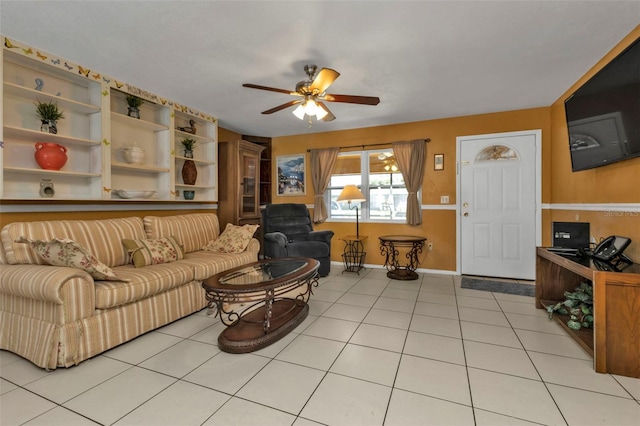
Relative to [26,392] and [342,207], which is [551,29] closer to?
[342,207]

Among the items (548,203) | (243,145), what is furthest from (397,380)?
(243,145)

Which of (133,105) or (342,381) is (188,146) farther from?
(342,381)

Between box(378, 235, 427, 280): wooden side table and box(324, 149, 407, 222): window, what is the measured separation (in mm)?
480

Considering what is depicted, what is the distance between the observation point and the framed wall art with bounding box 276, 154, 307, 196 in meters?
5.27

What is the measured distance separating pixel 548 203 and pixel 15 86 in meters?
5.83

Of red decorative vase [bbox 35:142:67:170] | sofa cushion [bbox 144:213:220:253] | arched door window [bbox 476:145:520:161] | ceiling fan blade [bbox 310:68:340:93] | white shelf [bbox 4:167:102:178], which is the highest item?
ceiling fan blade [bbox 310:68:340:93]

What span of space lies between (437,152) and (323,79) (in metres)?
2.70

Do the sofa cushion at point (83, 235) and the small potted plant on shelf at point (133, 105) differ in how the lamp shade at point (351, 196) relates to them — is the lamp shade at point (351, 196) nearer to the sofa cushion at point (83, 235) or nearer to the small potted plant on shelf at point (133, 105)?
the sofa cushion at point (83, 235)

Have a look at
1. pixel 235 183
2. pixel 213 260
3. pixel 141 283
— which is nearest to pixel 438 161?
pixel 235 183

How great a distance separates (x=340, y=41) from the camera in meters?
2.26

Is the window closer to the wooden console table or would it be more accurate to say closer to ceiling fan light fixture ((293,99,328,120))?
ceiling fan light fixture ((293,99,328,120))

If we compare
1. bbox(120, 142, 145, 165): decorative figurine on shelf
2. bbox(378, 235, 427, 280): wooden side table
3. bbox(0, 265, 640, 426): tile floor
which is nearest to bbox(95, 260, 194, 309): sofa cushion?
bbox(0, 265, 640, 426): tile floor

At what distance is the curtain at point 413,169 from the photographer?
14.3 feet

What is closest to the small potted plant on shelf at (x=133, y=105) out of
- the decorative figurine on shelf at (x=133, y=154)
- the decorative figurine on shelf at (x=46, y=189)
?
the decorative figurine on shelf at (x=133, y=154)
